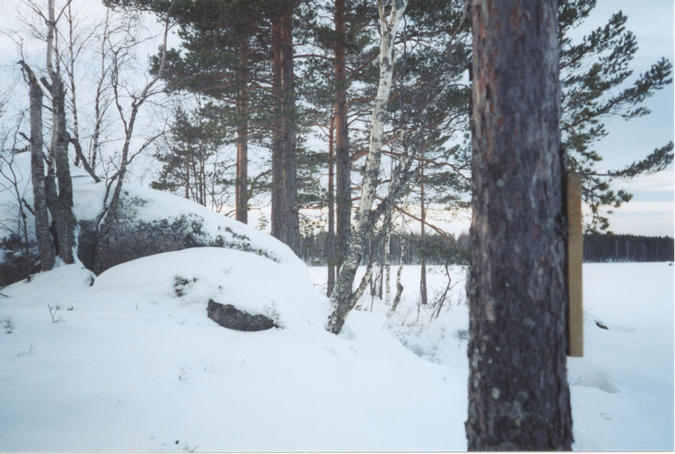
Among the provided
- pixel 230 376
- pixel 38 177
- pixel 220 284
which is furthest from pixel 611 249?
pixel 38 177

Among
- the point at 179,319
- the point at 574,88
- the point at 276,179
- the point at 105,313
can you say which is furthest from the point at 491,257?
the point at 276,179

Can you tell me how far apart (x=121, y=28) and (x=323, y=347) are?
8566mm

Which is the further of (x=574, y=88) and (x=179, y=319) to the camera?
(x=574, y=88)

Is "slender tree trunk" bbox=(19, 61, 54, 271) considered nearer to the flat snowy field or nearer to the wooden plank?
the flat snowy field

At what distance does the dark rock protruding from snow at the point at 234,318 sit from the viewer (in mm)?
4070

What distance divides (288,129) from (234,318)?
6.00 m

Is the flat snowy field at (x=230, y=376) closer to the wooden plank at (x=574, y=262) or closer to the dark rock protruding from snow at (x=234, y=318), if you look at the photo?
the dark rock protruding from snow at (x=234, y=318)

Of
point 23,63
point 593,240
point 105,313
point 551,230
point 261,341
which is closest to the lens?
point 551,230

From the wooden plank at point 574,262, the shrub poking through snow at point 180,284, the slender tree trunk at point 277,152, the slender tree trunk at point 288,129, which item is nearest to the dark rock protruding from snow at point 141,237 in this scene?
the shrub poking through snow at point 180,284

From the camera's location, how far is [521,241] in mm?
1329

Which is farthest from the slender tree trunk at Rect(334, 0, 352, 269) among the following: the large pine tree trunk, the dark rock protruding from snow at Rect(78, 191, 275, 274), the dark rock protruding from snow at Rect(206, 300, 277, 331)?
the large pine tree trunk

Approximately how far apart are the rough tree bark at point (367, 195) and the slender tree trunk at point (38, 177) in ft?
17.5

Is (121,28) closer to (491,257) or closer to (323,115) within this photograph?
(323,115)

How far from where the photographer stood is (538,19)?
4.51ft
